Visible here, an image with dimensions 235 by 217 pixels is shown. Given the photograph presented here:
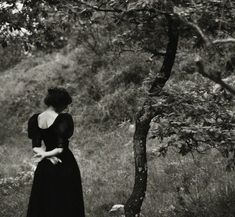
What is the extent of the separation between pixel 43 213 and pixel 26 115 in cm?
1291

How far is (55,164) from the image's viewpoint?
5980 mm

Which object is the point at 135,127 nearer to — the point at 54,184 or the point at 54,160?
the point at 54,160

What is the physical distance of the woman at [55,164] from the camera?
5.74 metres

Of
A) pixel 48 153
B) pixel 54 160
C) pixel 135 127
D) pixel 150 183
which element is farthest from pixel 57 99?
pixel 150 183

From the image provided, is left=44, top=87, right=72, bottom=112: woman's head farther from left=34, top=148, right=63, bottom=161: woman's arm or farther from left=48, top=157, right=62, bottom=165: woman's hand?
left=48, top=157, right=62, bottom=165: woman's hand

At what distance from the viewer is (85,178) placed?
998 cm

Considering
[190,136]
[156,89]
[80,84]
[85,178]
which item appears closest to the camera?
[190,136]

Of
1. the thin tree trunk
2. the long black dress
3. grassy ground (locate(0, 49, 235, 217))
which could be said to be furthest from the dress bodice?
the thin tree trunk

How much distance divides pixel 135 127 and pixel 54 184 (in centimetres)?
130

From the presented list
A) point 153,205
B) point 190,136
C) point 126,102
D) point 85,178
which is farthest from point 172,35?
point 126,102

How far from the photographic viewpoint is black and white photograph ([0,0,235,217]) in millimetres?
4734

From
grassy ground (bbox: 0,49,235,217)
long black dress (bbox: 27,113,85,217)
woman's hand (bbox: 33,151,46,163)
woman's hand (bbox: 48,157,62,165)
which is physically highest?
woman's hand (bbox: 33,151,46,163)

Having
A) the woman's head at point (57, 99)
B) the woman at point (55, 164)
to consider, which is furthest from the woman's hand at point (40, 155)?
the woman's head at point (57, 99)

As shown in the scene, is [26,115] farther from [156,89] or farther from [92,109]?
[156,89]
